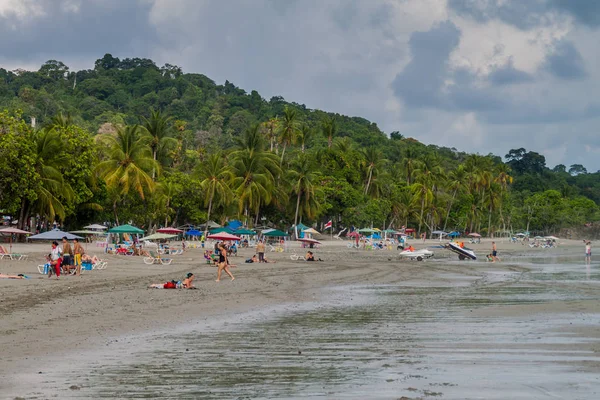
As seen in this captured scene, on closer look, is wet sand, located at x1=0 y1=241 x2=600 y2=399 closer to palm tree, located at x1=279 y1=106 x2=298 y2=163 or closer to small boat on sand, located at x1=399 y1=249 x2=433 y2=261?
small boat on sand, located at x1=399 y1=249 x2=433 y2=261

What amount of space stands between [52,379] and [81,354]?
181 centimetres

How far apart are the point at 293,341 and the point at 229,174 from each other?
190ft

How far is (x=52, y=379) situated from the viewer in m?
8.12

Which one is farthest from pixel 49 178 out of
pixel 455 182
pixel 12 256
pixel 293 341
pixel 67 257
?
pixel 455 182

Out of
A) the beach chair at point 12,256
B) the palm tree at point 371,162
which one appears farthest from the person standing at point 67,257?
the palm tree at point 371,162

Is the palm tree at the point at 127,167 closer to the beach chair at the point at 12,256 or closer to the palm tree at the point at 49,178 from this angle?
the palm tree at the point at 49,178

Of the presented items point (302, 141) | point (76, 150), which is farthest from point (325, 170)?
point (76, 150)

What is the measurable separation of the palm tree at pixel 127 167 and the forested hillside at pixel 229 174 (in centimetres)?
11

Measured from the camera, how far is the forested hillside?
157 ft

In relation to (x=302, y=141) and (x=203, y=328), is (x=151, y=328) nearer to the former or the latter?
(x=203, y=328)

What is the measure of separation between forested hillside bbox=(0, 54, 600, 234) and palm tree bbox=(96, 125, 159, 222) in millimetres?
109

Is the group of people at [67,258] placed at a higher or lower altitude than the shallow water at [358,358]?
higher

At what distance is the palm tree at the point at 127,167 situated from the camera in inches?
2153

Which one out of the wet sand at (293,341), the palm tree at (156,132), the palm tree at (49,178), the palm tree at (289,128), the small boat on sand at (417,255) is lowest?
the wet sand at (293,341)
